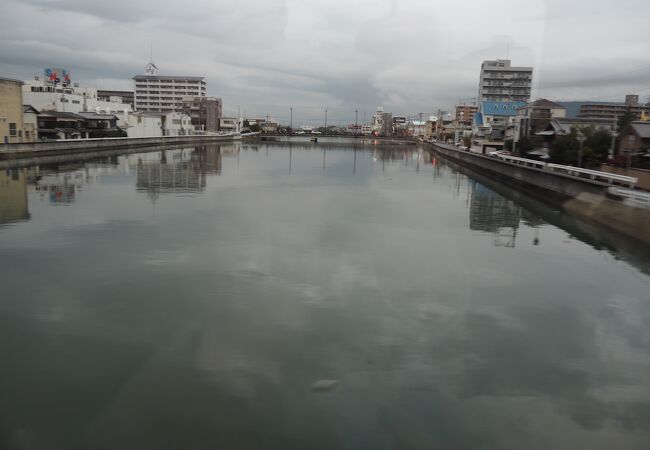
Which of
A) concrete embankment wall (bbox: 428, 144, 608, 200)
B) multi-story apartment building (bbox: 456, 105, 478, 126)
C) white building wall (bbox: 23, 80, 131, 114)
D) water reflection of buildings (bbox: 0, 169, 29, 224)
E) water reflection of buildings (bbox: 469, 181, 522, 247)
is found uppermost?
multi-story apartment building (bbox: 456, 105, 478, 126)

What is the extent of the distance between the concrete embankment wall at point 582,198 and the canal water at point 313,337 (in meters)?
1.19

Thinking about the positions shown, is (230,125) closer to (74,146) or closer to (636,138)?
(74,146)

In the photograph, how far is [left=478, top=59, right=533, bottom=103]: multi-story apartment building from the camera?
3063 inches

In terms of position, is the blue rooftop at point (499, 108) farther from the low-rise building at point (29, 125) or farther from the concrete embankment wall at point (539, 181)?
the low-rise building at point (29, 125)

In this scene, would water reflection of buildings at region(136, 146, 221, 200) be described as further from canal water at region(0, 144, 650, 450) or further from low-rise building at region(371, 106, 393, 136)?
low-rise building at region(371, 106, 393, 136)

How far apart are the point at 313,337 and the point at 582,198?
13759mm

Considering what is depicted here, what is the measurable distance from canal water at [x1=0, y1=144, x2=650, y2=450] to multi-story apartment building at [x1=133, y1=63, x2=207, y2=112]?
289ft

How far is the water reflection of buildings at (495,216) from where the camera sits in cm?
1334

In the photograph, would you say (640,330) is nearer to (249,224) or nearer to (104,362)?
(104,362)

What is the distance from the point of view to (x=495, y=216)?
16516mm

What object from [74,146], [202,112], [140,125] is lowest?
[74,146]

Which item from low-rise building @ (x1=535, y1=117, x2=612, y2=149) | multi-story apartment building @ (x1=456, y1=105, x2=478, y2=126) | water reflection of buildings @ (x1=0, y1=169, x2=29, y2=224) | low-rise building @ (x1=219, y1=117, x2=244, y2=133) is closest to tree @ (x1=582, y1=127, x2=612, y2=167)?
low-rise building @ (x1=535, y1=117, x2=612, y2=149)

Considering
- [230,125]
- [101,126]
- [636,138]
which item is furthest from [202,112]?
[636,138]

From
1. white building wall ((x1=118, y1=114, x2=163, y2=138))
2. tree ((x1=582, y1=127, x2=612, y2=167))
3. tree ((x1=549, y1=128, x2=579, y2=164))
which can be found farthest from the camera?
white building wall ((x1=118, y1=114, x2=163, y2=138))
